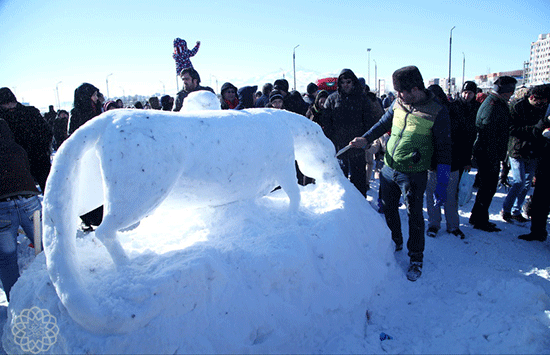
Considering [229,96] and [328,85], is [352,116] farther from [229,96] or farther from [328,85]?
[328,85]

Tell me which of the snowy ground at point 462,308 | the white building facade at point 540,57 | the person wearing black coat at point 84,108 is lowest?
the snowy ground at point 462,308

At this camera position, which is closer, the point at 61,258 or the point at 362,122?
the point at 61,258

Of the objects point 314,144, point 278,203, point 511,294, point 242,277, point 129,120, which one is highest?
point 129,120

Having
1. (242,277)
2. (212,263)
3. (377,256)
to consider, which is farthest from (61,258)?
(377,256)

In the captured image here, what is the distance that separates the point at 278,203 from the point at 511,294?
7.25 ft

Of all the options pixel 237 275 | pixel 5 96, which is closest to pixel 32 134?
pixel 5 96

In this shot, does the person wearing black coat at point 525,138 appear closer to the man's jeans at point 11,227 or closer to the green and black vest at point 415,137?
the green and black vest at point 415,137

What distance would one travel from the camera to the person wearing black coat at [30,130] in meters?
3.73

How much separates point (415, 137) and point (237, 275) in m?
2.19

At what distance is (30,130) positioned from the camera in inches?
154

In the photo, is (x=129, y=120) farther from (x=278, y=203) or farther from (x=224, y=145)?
(x=278, y=203)

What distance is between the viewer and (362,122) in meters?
4.29

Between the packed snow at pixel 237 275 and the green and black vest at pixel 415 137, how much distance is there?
2.04 ft

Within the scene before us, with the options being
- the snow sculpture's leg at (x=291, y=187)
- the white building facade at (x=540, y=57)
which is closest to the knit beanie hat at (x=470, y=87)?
the snow sculpture's leg at (x=291, y=187)
